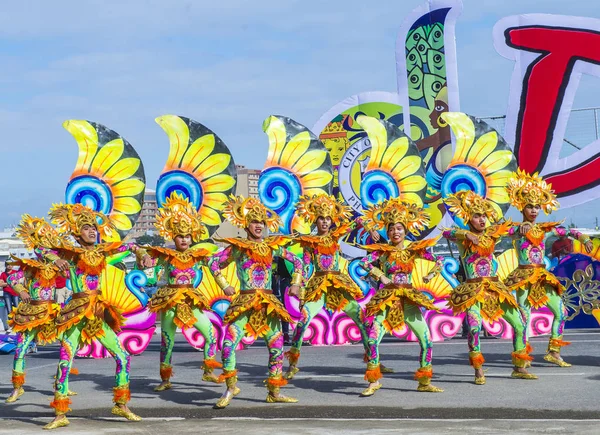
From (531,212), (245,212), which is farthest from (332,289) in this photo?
(531,212)

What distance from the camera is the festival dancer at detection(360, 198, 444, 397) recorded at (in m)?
9.79

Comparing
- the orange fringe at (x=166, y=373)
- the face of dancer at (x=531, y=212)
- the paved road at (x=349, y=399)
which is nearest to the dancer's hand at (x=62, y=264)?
the paved road at (x=349, y=399)

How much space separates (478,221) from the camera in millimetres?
10273

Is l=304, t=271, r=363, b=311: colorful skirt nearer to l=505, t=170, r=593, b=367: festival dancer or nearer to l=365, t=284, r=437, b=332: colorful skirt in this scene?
l=365, t=284, r=437, b=332: colorful skirt

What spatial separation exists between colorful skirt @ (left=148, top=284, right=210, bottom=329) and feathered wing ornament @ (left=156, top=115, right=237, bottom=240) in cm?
288

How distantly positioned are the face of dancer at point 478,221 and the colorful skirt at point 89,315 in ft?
12.6

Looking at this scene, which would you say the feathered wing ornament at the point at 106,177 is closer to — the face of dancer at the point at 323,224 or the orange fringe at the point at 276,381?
the face of dancer at the point at 323,224

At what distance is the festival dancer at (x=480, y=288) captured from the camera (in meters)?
10.1

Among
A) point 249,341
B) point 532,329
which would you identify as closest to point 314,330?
point 249,341

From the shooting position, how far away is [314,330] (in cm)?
1496

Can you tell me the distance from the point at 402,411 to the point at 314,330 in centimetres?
627

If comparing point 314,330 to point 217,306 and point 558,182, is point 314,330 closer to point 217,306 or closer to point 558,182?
point 217,306

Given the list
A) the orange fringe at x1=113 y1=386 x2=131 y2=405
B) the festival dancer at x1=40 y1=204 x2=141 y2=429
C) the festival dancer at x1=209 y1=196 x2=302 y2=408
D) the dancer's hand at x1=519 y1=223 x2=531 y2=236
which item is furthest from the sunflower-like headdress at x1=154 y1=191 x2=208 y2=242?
the dancer's hand at x1=519 y1=223 x2=531 y2=236

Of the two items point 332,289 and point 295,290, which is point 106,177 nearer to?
point 332,289
